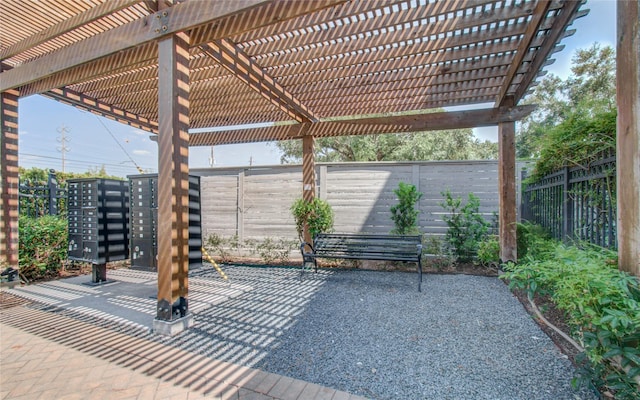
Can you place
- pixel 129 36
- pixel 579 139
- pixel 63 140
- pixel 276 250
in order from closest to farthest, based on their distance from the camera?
1. pixel 579 139
2. pixel 129 36
3. pixel 276 250
4. pixel 63 140

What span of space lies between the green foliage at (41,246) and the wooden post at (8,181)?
10.4 inches

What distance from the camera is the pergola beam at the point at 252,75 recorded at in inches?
135

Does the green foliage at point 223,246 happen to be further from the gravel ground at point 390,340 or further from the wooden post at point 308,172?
the gravel ground at point 390,340

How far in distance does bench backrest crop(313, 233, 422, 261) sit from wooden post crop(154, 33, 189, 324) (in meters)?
2.53

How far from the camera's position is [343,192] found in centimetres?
605

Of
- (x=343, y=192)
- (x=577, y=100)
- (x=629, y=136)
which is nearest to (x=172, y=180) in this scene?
(x=629, y=136)

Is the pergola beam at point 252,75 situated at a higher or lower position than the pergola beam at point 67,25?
lower

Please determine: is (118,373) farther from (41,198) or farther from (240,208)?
(41,198)

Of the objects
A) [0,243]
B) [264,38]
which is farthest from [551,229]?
[0,243]

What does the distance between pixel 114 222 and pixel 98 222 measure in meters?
0.22

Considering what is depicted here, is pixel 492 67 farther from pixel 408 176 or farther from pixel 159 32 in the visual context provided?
pixel 159 32

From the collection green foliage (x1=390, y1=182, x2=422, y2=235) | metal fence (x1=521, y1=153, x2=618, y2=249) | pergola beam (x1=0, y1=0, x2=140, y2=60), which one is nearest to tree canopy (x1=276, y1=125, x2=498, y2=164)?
green foliage (x1=390, y1=182, x2=422, y2=235)

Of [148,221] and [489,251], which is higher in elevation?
[148,221]

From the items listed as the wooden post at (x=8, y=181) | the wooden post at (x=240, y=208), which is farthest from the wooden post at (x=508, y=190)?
the wooden post at (x=8, y=181)
